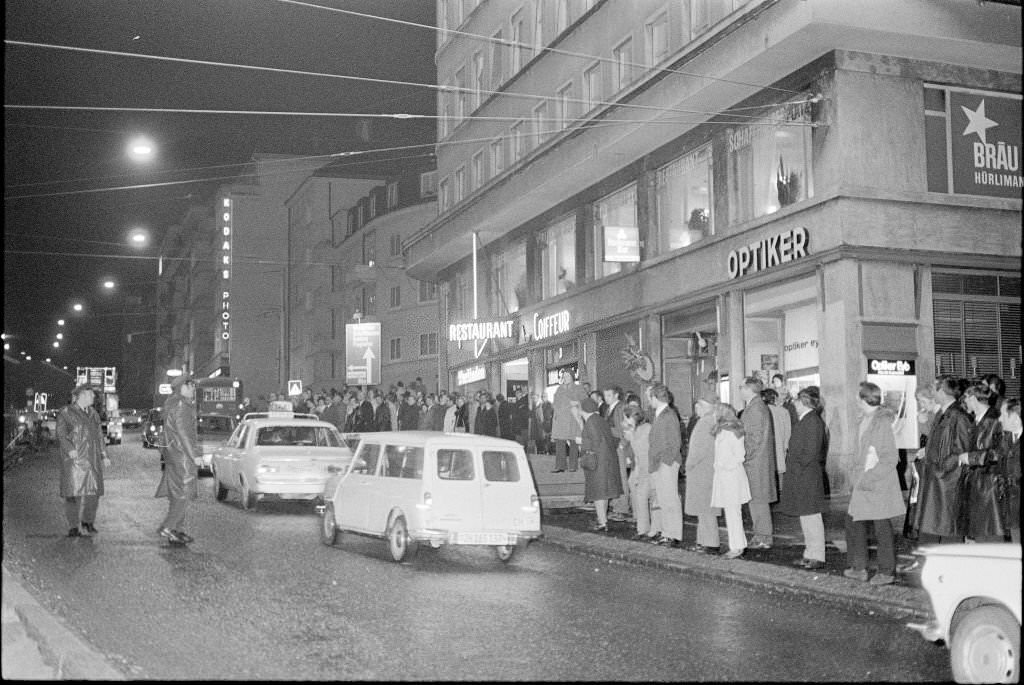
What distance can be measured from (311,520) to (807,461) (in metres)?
8.85

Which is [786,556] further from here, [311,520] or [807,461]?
[311,520]

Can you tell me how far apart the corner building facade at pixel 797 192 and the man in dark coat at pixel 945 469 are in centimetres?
825

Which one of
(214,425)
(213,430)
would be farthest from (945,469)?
(214,425)

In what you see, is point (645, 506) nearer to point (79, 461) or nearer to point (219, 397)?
point (79, 461)

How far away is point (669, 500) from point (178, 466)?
20.3ft

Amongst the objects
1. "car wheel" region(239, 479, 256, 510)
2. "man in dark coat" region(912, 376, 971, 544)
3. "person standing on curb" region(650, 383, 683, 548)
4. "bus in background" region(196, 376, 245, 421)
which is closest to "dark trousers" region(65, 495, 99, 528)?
"car wheel" region(239, 479, 256, 510)

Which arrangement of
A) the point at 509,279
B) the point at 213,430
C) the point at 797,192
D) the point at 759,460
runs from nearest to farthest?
the point at 759,460, the point at 797,192, the point at 213,430, the point at 509,279

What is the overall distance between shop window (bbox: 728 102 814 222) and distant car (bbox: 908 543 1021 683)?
15.9m

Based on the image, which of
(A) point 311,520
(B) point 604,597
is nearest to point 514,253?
(A) point 311,520

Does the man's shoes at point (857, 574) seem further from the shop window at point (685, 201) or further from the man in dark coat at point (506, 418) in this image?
the man in dark coat at point (506, 418)

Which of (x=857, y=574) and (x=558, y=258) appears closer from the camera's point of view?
(x=857, y=574)

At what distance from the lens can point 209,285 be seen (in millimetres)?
103688

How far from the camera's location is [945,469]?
11664 mm

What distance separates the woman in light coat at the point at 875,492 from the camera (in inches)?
460
